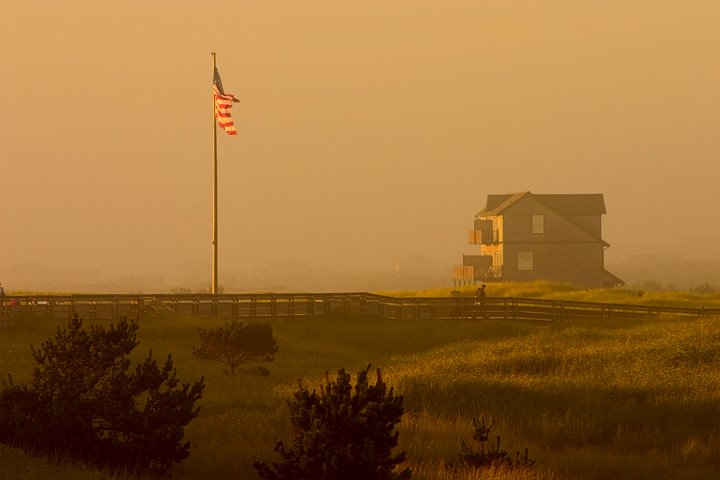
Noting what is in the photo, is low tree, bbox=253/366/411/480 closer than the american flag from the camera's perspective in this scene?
Yes

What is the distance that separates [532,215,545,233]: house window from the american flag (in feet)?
122

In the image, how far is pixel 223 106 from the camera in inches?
1847

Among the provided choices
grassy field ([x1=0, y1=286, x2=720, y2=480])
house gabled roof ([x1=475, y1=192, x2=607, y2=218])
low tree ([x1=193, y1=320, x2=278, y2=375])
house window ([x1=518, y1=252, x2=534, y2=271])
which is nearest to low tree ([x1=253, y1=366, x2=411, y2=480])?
grassy field ([x1=0, y1=286, x2=720, y2=480])

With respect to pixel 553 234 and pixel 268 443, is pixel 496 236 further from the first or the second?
pixel 268 443

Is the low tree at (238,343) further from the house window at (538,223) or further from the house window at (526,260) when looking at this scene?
the house window at (538,223)

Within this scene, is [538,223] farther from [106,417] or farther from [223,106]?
[106,417]

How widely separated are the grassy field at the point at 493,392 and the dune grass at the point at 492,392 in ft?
0.15

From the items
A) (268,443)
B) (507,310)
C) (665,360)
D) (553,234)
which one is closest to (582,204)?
(553,234)

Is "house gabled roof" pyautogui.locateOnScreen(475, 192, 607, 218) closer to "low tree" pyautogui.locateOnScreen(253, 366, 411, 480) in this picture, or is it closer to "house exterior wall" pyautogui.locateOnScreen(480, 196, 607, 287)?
"house exterior wall" pyautogui.locateOnScreen(480, 196, 607, 287)

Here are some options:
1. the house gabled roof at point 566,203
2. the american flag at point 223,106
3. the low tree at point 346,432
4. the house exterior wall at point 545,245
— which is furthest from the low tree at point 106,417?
the house gabled roof at point 566,203

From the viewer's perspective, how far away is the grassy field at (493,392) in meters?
17.8

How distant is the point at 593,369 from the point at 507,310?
16.2 meters

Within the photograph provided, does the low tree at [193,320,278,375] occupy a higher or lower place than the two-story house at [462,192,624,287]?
lower

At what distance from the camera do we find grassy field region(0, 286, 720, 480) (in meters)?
17.8
